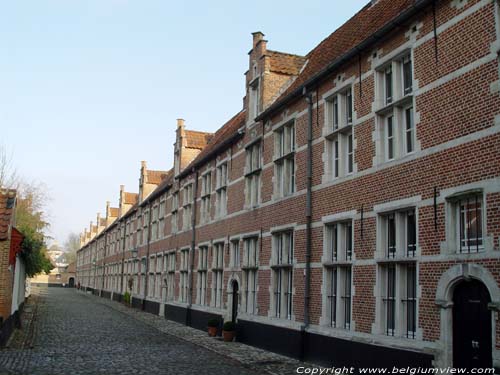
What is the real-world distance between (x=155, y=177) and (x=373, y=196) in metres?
31.9

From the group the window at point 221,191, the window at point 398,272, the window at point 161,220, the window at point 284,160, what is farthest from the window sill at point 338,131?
the window at point 161,220

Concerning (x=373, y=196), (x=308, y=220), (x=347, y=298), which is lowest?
(x=347, y=298)

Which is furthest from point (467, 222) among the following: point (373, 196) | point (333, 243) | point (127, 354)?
point (127, 354)

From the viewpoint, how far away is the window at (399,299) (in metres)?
10.3

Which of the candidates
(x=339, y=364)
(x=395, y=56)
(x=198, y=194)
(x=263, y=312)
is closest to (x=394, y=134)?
(x=395, y=56)

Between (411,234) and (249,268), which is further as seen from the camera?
(249,268)

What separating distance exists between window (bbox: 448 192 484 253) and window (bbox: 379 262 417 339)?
1258 millimetres

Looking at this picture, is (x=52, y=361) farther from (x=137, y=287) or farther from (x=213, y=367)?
(x=137, y=287)

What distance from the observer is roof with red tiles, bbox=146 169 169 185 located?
136 feet

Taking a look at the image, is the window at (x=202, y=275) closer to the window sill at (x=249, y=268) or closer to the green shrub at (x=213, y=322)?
the green shrub at (x=213, y=322)

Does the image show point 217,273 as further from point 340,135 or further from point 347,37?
point 347,37

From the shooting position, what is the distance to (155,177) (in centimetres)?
4203

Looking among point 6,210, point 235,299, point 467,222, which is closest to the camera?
point 467,222

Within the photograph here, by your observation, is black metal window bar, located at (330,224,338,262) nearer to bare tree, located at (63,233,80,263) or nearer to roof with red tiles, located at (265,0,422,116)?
roof with red tiles, located at (265,0,422,116)
